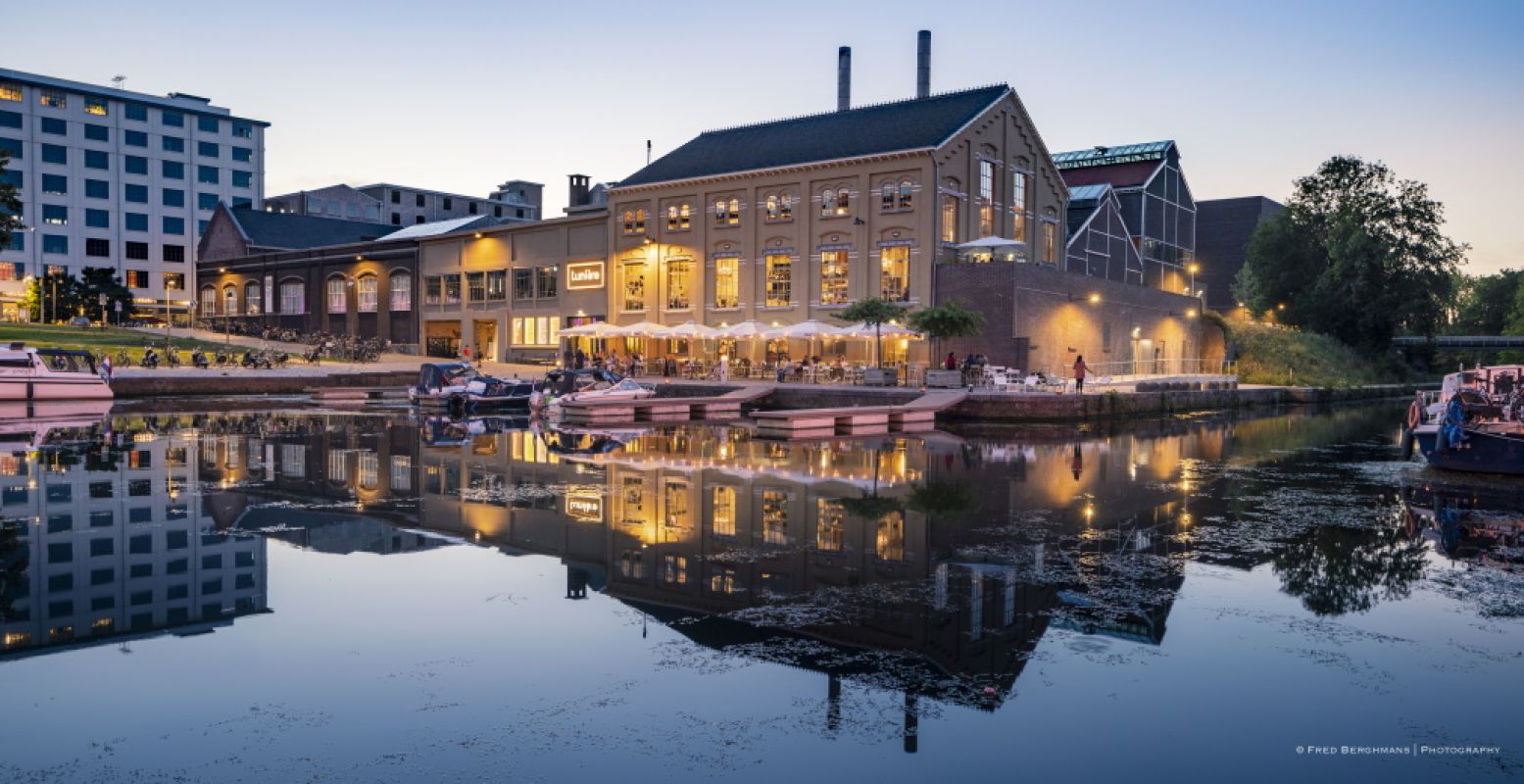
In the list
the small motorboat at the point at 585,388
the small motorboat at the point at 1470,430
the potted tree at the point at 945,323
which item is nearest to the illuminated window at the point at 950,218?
the potted tree at the point at 945,323

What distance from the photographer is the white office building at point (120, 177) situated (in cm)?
8938

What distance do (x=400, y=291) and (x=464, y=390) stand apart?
36.0 meters

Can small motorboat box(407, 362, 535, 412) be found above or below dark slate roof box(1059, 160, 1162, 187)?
below

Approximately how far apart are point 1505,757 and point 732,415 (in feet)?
102

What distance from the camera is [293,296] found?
76375mm

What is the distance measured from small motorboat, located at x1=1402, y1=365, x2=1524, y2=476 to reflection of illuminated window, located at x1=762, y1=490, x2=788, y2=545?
47.0 feet

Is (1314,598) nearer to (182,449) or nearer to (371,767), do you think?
(371,767)

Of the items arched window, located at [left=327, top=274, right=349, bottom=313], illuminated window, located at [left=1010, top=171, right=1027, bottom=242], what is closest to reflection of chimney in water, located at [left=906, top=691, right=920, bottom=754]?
illuminated window, located at [left=1010, top=171, right=1027, bottom=242]

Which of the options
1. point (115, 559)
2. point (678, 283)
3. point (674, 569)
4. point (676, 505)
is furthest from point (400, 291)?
point (674, 569)

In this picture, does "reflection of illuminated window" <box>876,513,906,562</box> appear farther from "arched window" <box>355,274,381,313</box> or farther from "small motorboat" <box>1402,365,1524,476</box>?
"arched window" <box>355,274,381,313</box>

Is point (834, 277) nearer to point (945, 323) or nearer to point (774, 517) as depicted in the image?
point (945, 323)

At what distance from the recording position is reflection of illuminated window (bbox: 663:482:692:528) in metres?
13.8

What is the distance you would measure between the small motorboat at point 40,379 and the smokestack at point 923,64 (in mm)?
41486

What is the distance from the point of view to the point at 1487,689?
25.0 feet
